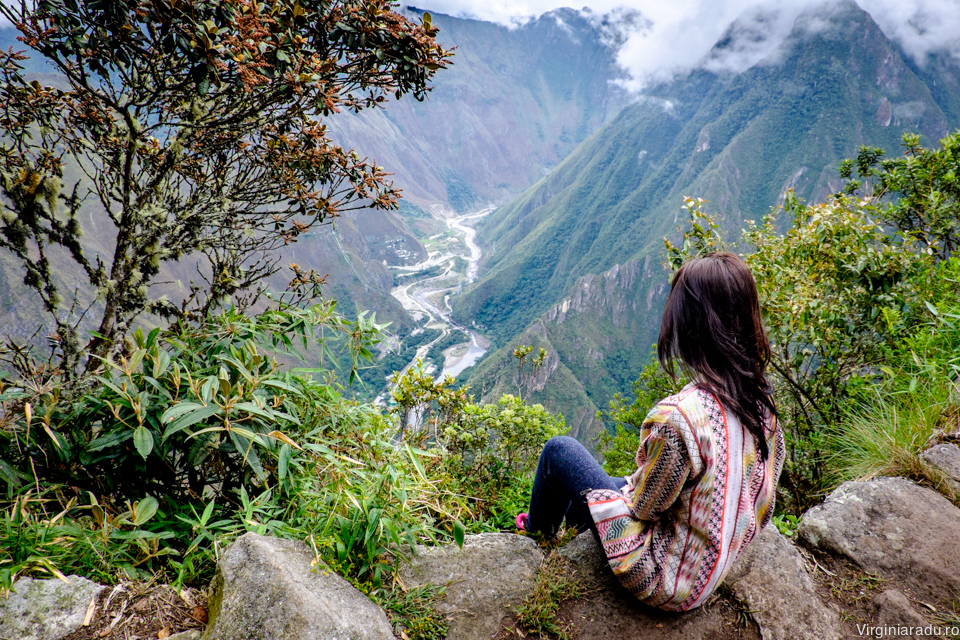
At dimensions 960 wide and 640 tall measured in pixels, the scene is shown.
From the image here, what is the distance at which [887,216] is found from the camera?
4.70 m

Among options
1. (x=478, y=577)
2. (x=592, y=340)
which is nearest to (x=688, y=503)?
(x=478, y=577)

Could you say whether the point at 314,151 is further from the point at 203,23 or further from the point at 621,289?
the point at 621,289

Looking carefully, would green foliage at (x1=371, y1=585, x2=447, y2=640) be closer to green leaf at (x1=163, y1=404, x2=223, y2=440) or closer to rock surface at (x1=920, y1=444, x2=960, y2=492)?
green leaf at (x1=163, y1=404, x2=223, y2=440)

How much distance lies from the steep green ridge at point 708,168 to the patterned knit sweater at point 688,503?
258 feet

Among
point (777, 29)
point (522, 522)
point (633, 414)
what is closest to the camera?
point (522, 522)

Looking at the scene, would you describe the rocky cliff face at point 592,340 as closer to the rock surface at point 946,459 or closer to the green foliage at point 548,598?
the rock surface at point 946,459

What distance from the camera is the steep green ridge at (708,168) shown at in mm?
98312

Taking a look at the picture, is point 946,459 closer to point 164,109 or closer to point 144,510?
point 144,510

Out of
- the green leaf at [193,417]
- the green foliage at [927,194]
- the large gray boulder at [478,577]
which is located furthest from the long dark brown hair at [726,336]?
the green foliage at [927,194]

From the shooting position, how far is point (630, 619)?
182 centimetres

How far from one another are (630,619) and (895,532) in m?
1.48

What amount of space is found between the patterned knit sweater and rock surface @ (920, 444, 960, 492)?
148 cm

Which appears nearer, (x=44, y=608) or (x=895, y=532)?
(x=44, y=608)

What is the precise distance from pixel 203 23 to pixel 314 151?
96 centimetres
